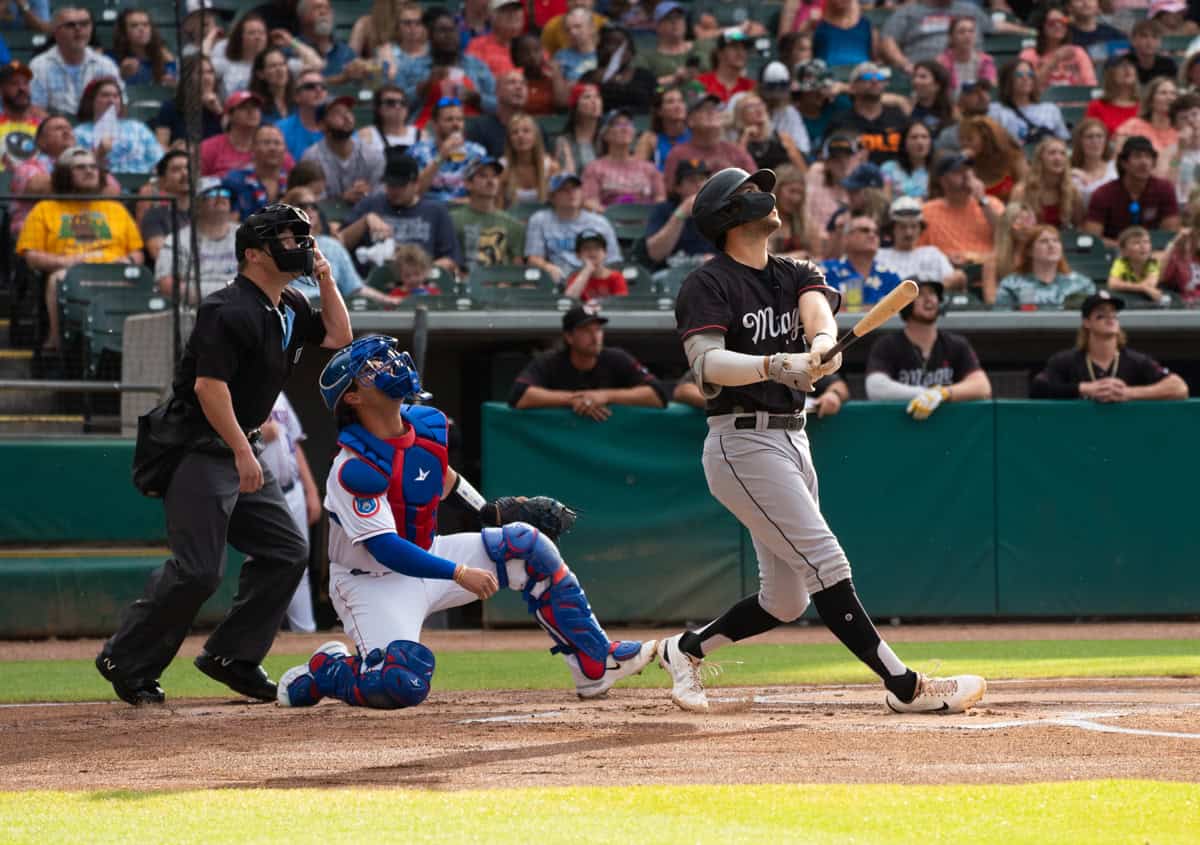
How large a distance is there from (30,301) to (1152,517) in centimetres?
704

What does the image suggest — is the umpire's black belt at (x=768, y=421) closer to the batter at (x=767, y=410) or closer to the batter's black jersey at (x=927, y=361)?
the batter at (x=767, y=410)

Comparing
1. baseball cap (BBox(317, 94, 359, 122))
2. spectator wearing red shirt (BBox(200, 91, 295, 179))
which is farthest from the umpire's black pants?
baseball cap (BBox(317, 94, 359, 122))

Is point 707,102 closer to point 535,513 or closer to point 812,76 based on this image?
point 812,76

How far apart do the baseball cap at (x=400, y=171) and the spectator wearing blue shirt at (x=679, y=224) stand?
1681mm

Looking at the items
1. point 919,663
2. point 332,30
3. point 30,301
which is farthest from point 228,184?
point 919,663

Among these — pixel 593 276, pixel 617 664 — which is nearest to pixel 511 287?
pixel 593 276

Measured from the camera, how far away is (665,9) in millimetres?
14844

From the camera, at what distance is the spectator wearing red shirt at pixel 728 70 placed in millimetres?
13953

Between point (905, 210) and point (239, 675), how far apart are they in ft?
20.8

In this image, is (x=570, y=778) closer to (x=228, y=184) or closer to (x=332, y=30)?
(x=228, y=184)

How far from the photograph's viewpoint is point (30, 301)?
1091 centimetres

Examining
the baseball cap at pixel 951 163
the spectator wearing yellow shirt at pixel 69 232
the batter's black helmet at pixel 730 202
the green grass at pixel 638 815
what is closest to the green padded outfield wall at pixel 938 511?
the baseball cap at pixel 951 163

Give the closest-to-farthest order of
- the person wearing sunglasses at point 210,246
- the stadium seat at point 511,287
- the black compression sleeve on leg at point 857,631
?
1. the black compression sleeve on leg at point 857,631
2. the person wearing sunglasses at point 210,246
3. the stadium seat at point 511,287

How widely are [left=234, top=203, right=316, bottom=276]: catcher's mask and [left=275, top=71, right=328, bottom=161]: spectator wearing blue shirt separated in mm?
6679
